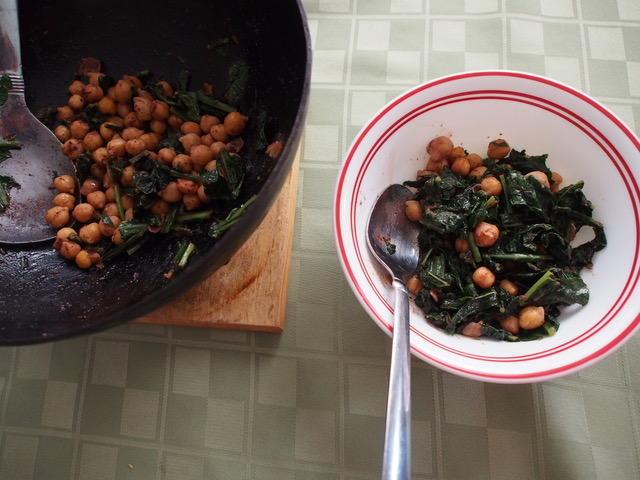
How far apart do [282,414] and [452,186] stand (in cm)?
66

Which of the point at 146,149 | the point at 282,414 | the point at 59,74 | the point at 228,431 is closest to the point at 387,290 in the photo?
the point at 282,414

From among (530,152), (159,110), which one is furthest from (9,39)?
(530,152)

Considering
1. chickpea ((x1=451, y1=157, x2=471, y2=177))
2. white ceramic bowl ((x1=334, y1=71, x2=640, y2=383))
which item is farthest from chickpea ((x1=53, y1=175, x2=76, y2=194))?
chickpea ((x1=451, y1=157, x2=471, y2=177))

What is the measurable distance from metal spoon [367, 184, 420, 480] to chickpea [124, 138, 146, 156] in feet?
1.85

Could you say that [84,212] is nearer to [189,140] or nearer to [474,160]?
[189,140]

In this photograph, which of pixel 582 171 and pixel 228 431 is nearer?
pixel 582 171

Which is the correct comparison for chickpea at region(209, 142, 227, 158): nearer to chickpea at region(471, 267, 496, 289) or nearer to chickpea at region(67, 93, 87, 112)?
chickpea at region(67, 93, 87, 112)

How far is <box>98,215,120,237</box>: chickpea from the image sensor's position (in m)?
1.06

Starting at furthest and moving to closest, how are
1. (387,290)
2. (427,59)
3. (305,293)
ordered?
(427,59), (305,293), (387,290)

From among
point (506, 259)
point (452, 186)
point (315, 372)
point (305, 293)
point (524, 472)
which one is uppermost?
point (452, 186)

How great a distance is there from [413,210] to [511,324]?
31cm

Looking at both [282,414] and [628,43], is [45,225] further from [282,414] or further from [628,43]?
[628,43]

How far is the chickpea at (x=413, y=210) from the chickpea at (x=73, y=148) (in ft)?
2.60

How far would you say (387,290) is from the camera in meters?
0.94
